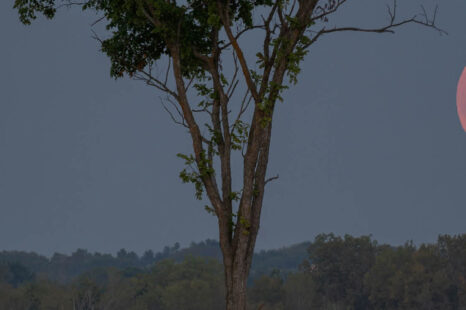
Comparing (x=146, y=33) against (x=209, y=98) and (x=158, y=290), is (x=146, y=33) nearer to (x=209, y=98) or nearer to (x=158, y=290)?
(x=209, y=98)

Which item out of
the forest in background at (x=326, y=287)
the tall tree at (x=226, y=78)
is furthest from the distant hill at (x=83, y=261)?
the tall tree at (x=226, y=78)

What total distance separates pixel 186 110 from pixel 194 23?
1.56 metres

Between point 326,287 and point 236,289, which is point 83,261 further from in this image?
point 236,289

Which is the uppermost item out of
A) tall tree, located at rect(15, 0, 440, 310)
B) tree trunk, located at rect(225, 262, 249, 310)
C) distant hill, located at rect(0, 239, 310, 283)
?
distant hill, located at rect(0, 239, 310, 283)

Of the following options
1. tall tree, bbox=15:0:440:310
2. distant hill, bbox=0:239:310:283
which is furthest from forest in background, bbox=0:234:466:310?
distant hill, bbox=0:239:310:283

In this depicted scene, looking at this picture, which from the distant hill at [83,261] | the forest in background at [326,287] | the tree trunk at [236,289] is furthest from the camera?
the distant hill at [83,261]

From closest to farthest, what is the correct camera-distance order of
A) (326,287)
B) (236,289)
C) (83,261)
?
(236,289) < (326,287) < (83,261)

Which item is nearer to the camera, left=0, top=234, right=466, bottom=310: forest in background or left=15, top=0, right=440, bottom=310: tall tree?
left=15, top=0, right=440, bottom=310: tall tree

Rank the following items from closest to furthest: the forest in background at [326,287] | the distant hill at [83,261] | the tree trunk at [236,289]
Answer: the tree trunk at [236,289] → the forest in background at [326,287] → the distant hill at [83,261]

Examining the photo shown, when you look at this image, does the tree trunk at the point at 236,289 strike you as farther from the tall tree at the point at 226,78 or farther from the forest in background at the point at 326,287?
the forest in background at the point at 326,287

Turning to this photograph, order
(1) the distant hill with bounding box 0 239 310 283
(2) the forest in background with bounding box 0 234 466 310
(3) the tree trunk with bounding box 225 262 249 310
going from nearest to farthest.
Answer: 1. (3) the tree trunk with bounding box 225 262 249 310
2. (2) the forest in background with bounding box 0 234 466 310
3. (1) the distant hill with bounding box 0 239 310 283

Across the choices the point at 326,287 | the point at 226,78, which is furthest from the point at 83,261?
the point at 226,78

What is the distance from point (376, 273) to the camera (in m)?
86.7

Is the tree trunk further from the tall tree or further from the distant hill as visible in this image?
the distant hill
